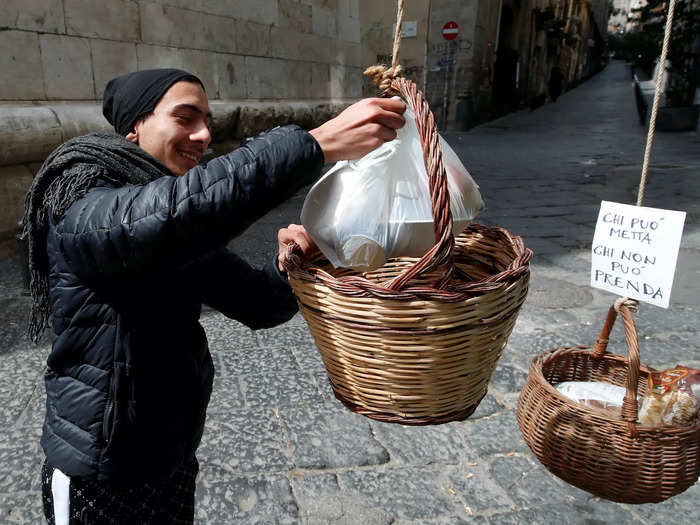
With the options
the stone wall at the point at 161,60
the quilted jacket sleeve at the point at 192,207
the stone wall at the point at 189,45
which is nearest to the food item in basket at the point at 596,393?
the quilted jacket sleeve at the point at 192,207

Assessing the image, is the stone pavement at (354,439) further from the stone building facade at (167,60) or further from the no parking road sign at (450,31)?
the no parking road sign at (450,31)

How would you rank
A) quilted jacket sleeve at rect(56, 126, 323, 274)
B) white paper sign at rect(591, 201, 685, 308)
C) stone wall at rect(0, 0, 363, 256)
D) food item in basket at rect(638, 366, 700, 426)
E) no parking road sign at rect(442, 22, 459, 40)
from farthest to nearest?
no parking road sign at rect(442, 22, 459, 40) → stone wall at rect(0, 0, 363, 256) → food item in basket at rect(638, 366, 700, 426) → white paper sign at rect(591, 201, 685, 308) → quilted jacket sleeve at rect(56, 126, 323, 274)

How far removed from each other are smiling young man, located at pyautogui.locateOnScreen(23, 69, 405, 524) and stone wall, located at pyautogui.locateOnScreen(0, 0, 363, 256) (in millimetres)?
2946

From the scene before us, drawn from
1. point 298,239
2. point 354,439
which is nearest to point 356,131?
point 298,239

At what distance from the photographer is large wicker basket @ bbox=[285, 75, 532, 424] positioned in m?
0.86

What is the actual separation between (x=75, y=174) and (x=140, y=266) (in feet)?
0.74

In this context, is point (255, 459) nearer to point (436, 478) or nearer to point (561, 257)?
point (436, 478)

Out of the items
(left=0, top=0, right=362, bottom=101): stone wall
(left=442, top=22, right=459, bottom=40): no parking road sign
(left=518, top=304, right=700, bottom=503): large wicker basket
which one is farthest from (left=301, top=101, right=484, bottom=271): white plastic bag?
(left=442, top=22, right=459, bottom=40): no parking road sign

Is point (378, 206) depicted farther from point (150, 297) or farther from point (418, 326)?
point (150, 297)

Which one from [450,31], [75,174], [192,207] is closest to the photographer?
[192,207]

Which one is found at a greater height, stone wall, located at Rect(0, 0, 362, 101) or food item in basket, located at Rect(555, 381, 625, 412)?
stone wall, located at Rect(0, 0, 362, 101)

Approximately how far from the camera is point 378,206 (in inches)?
37.9

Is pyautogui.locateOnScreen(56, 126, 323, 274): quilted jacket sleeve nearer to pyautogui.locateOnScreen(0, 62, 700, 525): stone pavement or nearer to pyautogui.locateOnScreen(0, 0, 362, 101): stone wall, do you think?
pyautogui.locateOnScreen(0, 62, 700, 525): stone pavement

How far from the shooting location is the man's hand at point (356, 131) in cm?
87
